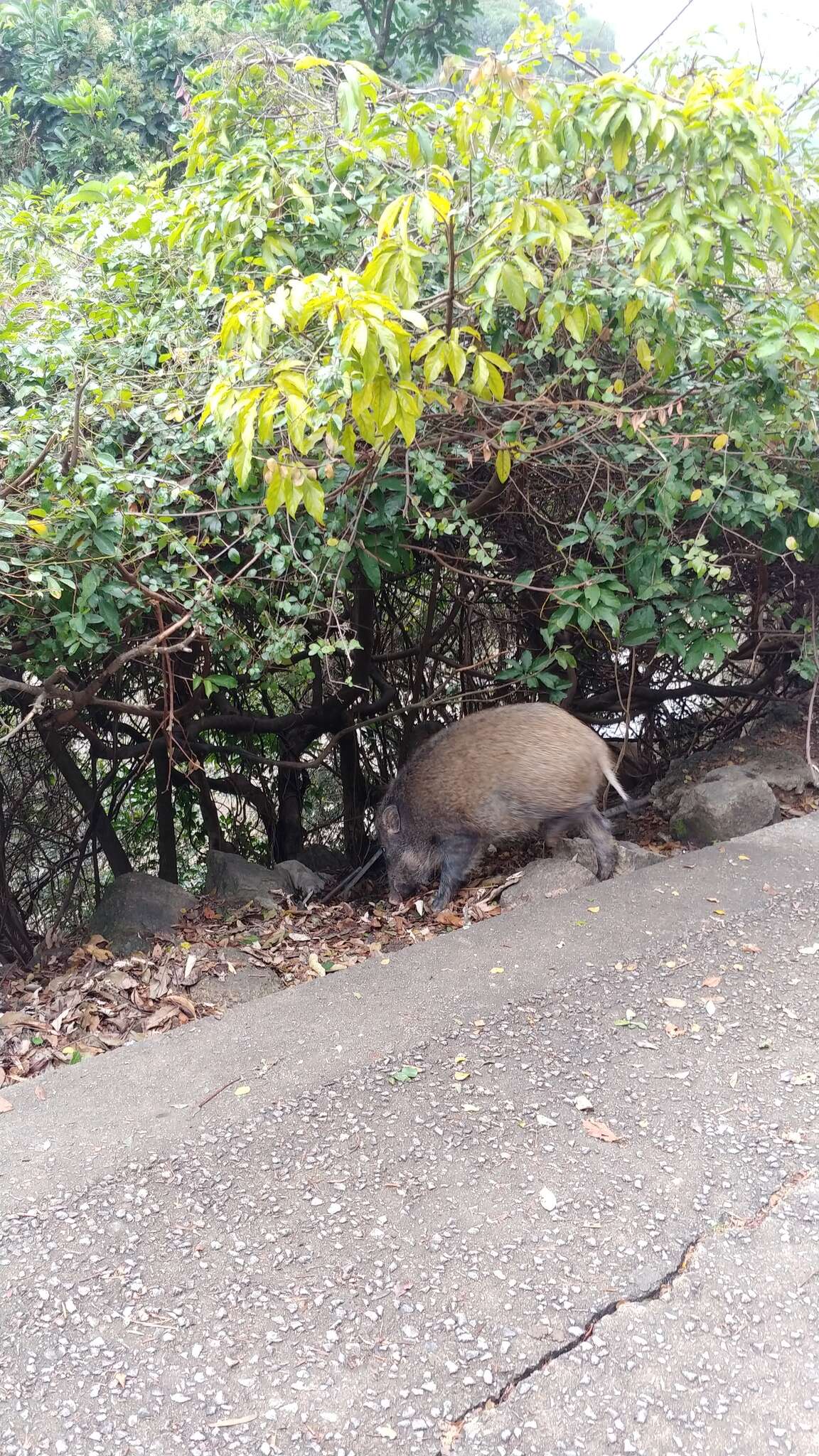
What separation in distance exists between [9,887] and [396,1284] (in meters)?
5.48

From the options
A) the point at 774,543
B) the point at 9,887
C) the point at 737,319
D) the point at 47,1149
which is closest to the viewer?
the point at 47,1149

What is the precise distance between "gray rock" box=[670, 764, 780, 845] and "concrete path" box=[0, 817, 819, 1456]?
1.35 meters

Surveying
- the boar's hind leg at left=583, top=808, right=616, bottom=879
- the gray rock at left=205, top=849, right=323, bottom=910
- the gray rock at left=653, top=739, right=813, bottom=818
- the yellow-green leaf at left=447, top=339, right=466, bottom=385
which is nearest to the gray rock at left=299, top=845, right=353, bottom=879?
the gray rock at left=205, top=849, right=323, bottom=910

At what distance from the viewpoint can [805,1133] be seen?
2.93 m

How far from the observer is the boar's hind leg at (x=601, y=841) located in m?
5.15

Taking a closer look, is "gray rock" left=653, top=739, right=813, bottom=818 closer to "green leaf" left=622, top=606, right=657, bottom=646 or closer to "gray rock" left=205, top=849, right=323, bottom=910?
"green leaf" left=622, top=606, right=657, bottom=646

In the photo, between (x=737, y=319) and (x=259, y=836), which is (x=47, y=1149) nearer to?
(x=737, y=319)

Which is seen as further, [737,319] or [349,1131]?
[737,319]

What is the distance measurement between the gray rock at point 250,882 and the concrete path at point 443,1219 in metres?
1.92

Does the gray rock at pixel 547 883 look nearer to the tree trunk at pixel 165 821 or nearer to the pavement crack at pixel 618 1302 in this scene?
the pavement crack at pixel 618 1302

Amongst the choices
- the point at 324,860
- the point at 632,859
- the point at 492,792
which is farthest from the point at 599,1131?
the point at 324,860

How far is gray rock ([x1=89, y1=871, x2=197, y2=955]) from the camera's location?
5.39 metres

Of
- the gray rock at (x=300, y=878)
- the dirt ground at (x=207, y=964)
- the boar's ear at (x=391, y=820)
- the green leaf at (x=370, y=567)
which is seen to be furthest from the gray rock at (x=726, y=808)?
the gray rock at (x=300, y=878)

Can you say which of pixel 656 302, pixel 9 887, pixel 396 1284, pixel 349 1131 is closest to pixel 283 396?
pixel 656 302
